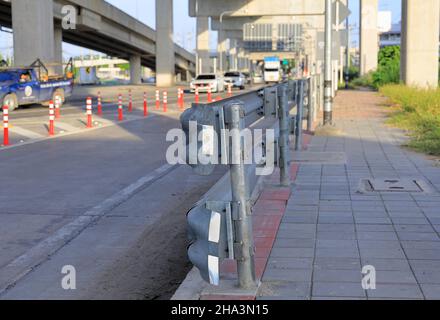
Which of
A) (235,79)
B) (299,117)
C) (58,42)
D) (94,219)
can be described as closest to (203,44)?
(235,79)

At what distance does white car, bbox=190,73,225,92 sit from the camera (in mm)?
52656

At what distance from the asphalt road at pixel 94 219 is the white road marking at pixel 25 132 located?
74.8 inches

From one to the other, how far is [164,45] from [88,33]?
30.0 feet

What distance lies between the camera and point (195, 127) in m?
5.28

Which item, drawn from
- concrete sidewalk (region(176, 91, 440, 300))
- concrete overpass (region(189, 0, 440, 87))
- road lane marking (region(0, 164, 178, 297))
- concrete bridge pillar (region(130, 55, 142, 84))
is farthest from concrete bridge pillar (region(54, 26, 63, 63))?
road lane marking (region(0, 164, 178, 297))

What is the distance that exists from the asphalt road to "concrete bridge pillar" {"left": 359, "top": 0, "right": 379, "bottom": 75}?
2075 inches

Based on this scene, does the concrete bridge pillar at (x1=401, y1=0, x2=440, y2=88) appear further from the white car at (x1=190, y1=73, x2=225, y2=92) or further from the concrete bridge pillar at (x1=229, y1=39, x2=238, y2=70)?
the concrete bridge pillar at (x1=229, y1=39, x2=238, y2=70)

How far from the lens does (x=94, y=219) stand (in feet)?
29.8

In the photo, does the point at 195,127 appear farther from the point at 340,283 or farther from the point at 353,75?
the point at 353,75

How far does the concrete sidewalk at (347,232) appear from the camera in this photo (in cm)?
577

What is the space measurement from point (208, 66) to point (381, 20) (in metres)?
75.1

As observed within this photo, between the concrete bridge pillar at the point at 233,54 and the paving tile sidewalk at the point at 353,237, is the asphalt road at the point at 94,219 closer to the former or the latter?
the paving tile sidewalk at the point at 353,237

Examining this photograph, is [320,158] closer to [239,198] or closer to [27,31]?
[239,198]
